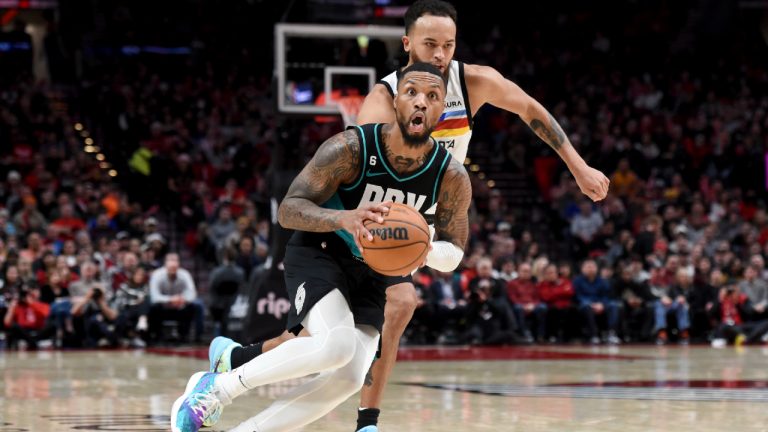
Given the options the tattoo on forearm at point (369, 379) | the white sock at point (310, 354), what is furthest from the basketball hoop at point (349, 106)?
the white sock at point (310, 354)

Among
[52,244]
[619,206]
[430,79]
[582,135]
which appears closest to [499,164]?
[582,135]

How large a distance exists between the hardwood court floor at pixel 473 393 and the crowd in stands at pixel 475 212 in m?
2.26

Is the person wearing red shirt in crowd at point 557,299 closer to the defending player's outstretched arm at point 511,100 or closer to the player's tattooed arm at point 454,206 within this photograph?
the defending player's outstretched arm at point 511,100

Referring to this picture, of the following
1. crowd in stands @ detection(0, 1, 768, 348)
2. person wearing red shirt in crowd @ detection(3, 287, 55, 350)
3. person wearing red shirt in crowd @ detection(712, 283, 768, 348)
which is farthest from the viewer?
person wearing red shirt in crowd @ detection(712, 283, 768, 348)

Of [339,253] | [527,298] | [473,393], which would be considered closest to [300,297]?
[339,253]

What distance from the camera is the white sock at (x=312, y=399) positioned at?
17.3 feet

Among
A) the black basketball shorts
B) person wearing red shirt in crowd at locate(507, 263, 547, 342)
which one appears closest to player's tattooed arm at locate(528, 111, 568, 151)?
the black basketball shorts

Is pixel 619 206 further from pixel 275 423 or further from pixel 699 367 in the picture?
pixel 275 423

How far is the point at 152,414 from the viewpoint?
745 cm

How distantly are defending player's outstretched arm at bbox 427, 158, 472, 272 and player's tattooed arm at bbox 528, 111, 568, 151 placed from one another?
2.61ft

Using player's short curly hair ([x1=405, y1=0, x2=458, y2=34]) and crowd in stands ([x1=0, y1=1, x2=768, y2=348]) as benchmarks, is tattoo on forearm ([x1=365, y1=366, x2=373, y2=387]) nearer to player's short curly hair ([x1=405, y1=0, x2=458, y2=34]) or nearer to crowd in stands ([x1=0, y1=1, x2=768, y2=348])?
player's short curly hair ([x1=405, y1=0, x2=458, y2=34])

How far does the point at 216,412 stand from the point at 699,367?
8.17m

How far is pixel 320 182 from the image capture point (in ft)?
17.8

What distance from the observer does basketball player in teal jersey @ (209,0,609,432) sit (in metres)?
6.05
